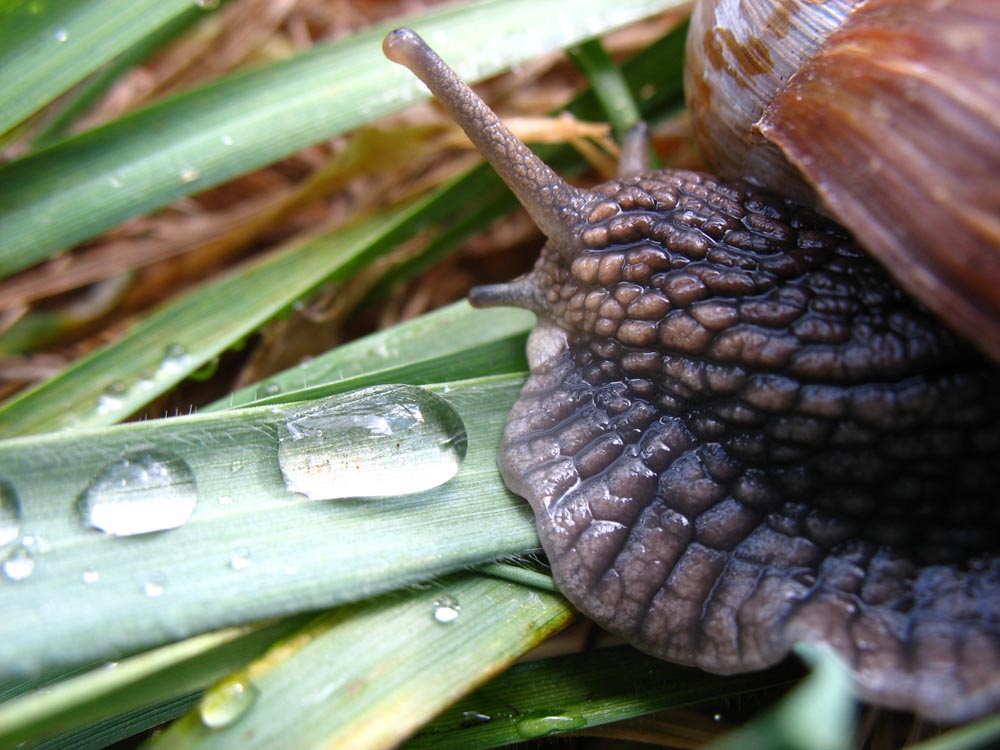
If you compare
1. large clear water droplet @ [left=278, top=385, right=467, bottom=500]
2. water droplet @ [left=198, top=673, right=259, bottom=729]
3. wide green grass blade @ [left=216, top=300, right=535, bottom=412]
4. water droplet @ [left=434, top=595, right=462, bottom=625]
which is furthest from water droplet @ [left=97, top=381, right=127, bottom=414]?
water droplet @ [left=434, top=595, right=462, bottom=625]

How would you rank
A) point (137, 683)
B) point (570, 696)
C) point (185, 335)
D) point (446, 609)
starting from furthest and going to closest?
point (185, 335), point (570, 696), point (446, 609), point (137, 683)

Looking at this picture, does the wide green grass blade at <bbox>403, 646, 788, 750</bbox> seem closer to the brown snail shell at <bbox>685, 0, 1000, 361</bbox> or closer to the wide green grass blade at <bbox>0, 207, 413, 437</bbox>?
the brown snail shell at <bbox>685, 0, 1000, 361</bbox>

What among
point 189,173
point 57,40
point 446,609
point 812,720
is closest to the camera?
point 812,720

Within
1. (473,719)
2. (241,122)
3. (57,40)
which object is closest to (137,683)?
(473,719)

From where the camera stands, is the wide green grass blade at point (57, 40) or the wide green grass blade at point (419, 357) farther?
the wide green grass blade at point (57, 40)

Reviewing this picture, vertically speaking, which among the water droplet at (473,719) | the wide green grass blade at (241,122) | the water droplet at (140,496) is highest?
the wide green grass blade at (241,122)

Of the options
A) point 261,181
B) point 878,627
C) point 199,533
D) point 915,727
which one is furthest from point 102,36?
point 915,727

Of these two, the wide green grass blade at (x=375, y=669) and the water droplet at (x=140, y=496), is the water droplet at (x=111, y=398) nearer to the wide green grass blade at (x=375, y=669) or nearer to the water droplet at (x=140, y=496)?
the water droplet at (x=140, y=496)

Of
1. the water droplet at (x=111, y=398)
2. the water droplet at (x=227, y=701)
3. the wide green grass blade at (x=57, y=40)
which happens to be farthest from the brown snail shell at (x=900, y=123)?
the water droplet at (x=111, y=398)

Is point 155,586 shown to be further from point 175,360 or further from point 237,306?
point 237,306
